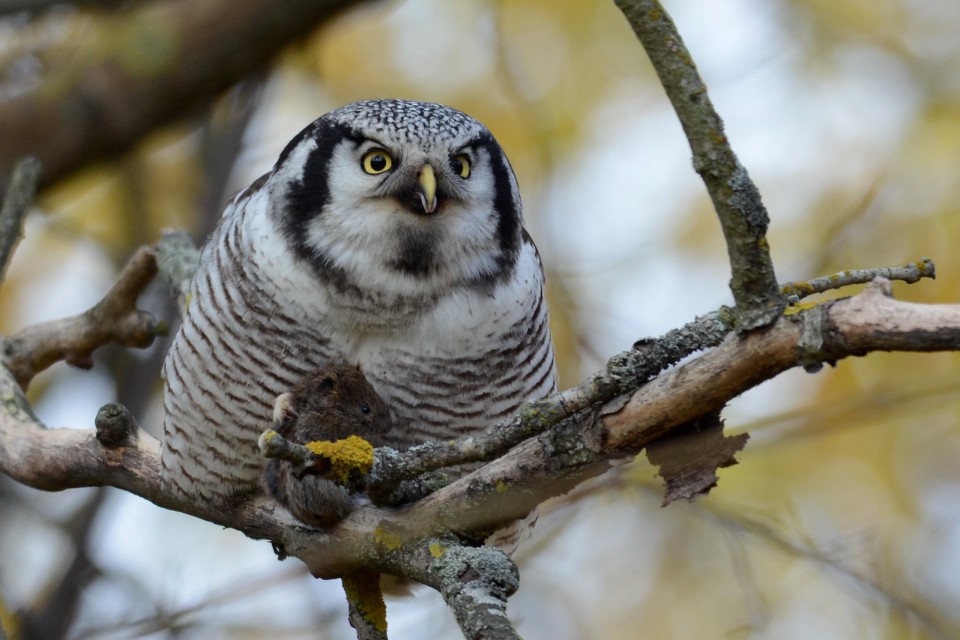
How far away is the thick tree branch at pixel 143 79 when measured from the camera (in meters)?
5.43

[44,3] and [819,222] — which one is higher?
[819,222]

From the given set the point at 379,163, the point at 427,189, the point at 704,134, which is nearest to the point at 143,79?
the point at 379,163

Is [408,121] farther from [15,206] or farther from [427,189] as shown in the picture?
[15,206]

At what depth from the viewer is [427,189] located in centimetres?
291

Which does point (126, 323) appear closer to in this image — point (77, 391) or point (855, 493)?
point (77, 391)

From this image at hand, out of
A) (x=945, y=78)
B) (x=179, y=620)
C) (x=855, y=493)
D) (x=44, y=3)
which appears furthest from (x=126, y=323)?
(x=945, y=78)

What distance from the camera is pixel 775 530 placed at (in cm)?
395

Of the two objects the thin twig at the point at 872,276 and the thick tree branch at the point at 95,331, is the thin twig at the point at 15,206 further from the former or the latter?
the thin twig at the point at 872,276

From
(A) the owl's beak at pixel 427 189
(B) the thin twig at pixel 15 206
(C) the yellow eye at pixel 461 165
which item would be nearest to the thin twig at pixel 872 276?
(A) the owl's beak at pixel 427 189

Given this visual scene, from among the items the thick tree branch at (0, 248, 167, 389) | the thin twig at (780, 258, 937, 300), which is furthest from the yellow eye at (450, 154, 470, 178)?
the thick tree branch at (0, 248, 167, 389)

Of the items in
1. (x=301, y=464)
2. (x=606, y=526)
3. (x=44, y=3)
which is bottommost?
(x=301, y=464)

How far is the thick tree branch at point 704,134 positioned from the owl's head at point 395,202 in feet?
4.07

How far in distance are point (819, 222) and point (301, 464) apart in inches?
185

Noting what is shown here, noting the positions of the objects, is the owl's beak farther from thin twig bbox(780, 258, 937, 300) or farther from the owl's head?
thin twig bbox(780, 258, 937, 300)
